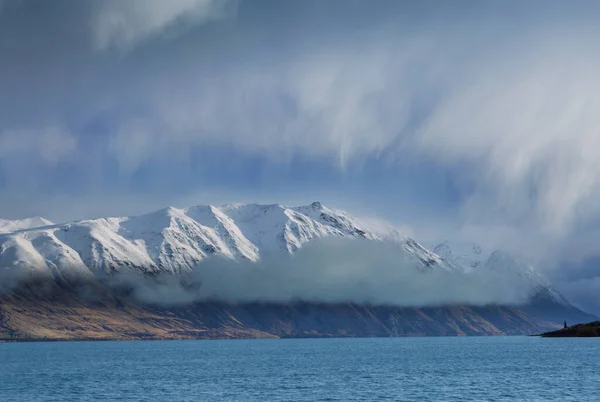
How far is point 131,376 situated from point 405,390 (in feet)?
238

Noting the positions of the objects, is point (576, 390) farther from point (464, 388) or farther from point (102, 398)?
point (102, 398)

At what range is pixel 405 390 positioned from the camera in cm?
13512

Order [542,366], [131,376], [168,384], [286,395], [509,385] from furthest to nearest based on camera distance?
[542,366]
[131,376]
[168,384]
[509,385]
[286,395]

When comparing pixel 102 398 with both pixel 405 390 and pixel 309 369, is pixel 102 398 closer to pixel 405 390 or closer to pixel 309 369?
pixel 405 390

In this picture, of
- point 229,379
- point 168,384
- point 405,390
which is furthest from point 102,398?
point 405,390

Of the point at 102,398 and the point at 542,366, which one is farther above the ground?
the point at 542,366

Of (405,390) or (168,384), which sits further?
(168,384)

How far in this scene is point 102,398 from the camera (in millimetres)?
129875

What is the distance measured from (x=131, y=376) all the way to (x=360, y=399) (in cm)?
7531

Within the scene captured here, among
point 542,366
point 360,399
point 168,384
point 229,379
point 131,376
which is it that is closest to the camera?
point 360,399

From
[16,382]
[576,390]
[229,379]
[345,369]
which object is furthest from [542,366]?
[16,382]

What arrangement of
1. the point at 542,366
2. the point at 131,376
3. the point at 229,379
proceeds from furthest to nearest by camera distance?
the point at 542,366
the point at 131,376
the point at 229,379

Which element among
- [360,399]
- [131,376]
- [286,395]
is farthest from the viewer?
[131,376]

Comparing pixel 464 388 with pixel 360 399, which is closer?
pixel 360 399
